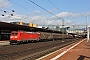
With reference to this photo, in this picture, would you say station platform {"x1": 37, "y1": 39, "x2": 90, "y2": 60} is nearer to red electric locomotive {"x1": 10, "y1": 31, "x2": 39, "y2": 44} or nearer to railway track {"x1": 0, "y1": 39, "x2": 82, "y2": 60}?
railway track {"x1": 0, "y1": 39, "x2": 82, "y2": 60}

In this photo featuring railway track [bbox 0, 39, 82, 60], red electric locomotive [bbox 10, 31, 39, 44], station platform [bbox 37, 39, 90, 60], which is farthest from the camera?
red electric locomotive [bbox 10, 31, 39, 44]

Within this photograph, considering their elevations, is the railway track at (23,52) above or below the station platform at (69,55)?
below

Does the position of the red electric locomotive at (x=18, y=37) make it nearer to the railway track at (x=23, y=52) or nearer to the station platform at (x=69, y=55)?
the railway track at (x=23, y=52)

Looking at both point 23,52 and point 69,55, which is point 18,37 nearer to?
point 23,52

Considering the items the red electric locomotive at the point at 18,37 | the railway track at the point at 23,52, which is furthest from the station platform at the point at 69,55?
the red electric locomotive at the point at 18,37

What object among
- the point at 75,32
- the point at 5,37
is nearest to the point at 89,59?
the point at 5,37

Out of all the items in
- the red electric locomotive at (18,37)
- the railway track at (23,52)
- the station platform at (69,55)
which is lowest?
the railway track at (23,52)

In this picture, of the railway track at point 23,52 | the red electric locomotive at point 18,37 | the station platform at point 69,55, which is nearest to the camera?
the station platform at point 69,55

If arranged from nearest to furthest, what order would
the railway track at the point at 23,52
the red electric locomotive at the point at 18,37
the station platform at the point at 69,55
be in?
the station platform at the point at 69,55 < the railway track at the point at 23,52 < the red electric locomotive at the point at 18,37

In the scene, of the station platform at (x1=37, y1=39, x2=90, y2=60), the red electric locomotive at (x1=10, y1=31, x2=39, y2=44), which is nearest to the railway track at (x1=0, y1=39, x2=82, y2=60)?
the station platform at (x1=37, y1=39, x2=90, y2=60)

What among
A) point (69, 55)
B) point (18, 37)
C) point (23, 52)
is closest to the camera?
point (69, 55)

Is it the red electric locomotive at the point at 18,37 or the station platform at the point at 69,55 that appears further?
the red electric locomotive at the point at 18,37

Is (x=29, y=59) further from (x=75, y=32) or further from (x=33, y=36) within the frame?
(x=75, y=32)

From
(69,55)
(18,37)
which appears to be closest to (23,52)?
(69,55)
